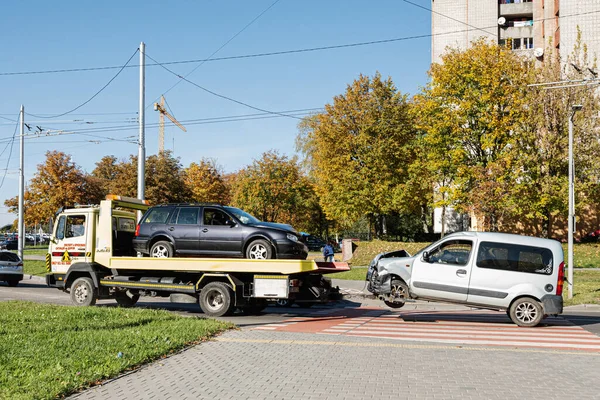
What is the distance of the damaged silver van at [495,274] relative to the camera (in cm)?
1364

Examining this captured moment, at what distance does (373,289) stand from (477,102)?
26.1m

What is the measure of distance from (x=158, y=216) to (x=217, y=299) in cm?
249

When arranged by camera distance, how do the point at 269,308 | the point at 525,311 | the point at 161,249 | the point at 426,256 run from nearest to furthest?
the point at 525,311 → the point at 426,256 → the point at 161,249 → the point at 269,308

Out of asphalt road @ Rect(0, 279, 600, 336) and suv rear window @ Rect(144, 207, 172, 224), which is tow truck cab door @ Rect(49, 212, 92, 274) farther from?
suv rear window @ Rect(144, 207, 172, 224)

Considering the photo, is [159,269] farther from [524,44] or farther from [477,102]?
[524,44]

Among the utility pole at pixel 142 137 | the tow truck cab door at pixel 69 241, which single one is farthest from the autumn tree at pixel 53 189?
the tow truck cab door at pixel 69 241

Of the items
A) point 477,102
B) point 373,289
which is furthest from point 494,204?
point 373,289

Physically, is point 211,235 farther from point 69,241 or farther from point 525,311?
point 525,311

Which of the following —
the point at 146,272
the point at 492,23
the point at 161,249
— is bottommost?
the point at 146,272

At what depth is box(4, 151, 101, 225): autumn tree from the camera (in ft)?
177

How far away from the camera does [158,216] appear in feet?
49.9

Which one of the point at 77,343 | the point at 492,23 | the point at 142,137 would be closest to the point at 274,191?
the point at 492,23

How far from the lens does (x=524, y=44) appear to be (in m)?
60.4

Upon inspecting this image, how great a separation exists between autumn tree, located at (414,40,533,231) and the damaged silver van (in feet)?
72.9
